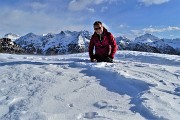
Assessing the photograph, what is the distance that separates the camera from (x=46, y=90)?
5.32 meters

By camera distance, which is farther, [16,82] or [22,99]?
[16,82]

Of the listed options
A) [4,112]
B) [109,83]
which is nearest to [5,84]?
[4,112]

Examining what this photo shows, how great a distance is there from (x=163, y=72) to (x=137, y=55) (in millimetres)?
5992

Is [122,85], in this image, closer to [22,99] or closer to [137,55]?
[22,99]

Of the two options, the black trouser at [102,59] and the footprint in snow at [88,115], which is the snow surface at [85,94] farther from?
the black trouser at [102,59]

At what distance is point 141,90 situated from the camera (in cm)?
545

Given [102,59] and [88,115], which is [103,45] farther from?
[88,115]

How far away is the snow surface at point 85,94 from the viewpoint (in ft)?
14.1

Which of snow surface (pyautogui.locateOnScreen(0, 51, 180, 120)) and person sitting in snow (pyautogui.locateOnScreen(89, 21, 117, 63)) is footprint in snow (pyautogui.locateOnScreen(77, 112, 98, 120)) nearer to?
snow surface (pyautogui.locateOnScreen(0, 51, 180, 120))

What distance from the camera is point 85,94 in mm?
5160

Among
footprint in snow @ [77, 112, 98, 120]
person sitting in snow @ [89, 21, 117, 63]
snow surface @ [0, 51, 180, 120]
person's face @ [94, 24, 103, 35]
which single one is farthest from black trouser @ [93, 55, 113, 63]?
footprint in snow @ [77, 112, 98, 120]

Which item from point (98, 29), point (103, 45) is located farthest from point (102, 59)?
point (98, 29)

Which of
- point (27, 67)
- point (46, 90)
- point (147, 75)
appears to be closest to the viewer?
point (46, 90)

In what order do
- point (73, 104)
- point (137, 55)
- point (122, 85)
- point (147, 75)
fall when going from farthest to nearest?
1. point (137, 55)
2. point (147, 75)
3. point (122, 85)
4. point (73, 104)
